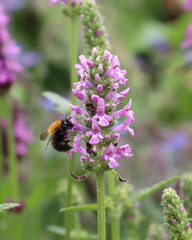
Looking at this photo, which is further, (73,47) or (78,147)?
(73,47)

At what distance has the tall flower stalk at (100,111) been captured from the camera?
1.83 m

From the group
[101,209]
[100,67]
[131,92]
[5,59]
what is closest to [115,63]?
[100,67]

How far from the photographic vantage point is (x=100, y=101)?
71.2 inches

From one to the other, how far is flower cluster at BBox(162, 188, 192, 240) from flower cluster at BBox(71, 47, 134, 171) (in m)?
0.18

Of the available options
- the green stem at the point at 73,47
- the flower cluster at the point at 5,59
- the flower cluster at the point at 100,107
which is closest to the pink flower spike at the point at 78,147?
the flower cluster at the point at 100,107

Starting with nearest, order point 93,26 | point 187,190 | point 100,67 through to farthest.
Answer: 1. point 100,67
2. point 187,190
3. point 93,26

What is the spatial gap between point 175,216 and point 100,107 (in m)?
0.40

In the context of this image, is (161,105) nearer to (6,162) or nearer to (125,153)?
(6,162)

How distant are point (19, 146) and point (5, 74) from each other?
0.74 metres

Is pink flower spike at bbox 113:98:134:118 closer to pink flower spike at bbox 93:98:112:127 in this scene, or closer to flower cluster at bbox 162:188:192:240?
pink flower spike at bbox 93:98:112:127

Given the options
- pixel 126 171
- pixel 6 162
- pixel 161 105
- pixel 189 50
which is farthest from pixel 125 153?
pixel 161 105

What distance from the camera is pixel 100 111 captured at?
182 cm

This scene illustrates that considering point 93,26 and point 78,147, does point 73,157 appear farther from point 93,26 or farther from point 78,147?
point 78,147

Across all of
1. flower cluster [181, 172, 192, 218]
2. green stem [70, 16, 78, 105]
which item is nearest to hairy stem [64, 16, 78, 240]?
green stem [70, 16, 78, 105]
